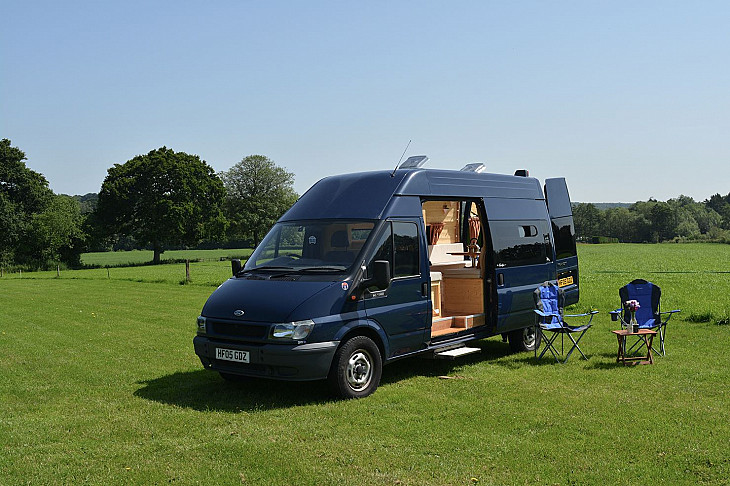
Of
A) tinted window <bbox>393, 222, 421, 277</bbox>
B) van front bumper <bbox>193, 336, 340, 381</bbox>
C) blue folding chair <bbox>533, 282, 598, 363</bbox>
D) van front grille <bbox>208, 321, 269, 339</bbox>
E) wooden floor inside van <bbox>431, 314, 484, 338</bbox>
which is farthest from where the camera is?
blue folding chair <bbox>533, 282, 598, 363</bbox>

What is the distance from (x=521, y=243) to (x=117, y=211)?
53813 millimetres

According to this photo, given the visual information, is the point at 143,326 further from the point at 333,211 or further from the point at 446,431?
the point at 446,431

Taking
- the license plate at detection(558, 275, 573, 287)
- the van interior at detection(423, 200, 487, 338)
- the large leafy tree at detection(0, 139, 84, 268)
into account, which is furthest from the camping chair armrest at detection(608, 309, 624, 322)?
the large leafy tree at detection(0, 139, 84, 268)

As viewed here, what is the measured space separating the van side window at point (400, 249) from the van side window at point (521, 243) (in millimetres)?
1819

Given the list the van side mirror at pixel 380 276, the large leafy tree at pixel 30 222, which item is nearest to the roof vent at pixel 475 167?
the van side mirror at pixel 380 276

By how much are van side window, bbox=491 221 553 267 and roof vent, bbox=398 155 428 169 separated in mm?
1487

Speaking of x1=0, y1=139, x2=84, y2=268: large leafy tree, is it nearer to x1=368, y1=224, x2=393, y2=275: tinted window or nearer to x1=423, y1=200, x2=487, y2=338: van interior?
x1=423, y1=200, x2=487, y2=338: van interior

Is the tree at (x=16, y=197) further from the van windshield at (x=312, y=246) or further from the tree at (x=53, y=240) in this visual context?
the van windshield at (x=312, y=246)

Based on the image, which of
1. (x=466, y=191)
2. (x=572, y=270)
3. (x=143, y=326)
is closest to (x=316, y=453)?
(x=466, y=191)

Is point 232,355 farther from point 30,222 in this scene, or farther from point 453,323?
point 30,222

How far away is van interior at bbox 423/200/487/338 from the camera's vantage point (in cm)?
988

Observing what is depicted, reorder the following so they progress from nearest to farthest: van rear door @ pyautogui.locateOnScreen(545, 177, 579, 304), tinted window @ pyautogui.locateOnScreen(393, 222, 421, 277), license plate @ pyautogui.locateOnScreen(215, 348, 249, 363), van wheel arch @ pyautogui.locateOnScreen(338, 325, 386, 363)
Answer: license plate @ pyautogui.locateOnScreen(215, 348, 249, 363) < van wheel arch @ pyautogui.locateOnScreen(338, 325, 386, 363) < tinted window @ pyautogui.locateOnScreen(393, 222, 421, 277) < van rear door @ pyautogui.locateOnScreen(545, 177, 579, 304)

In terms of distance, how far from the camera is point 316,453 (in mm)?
5922

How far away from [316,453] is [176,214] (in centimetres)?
5423
